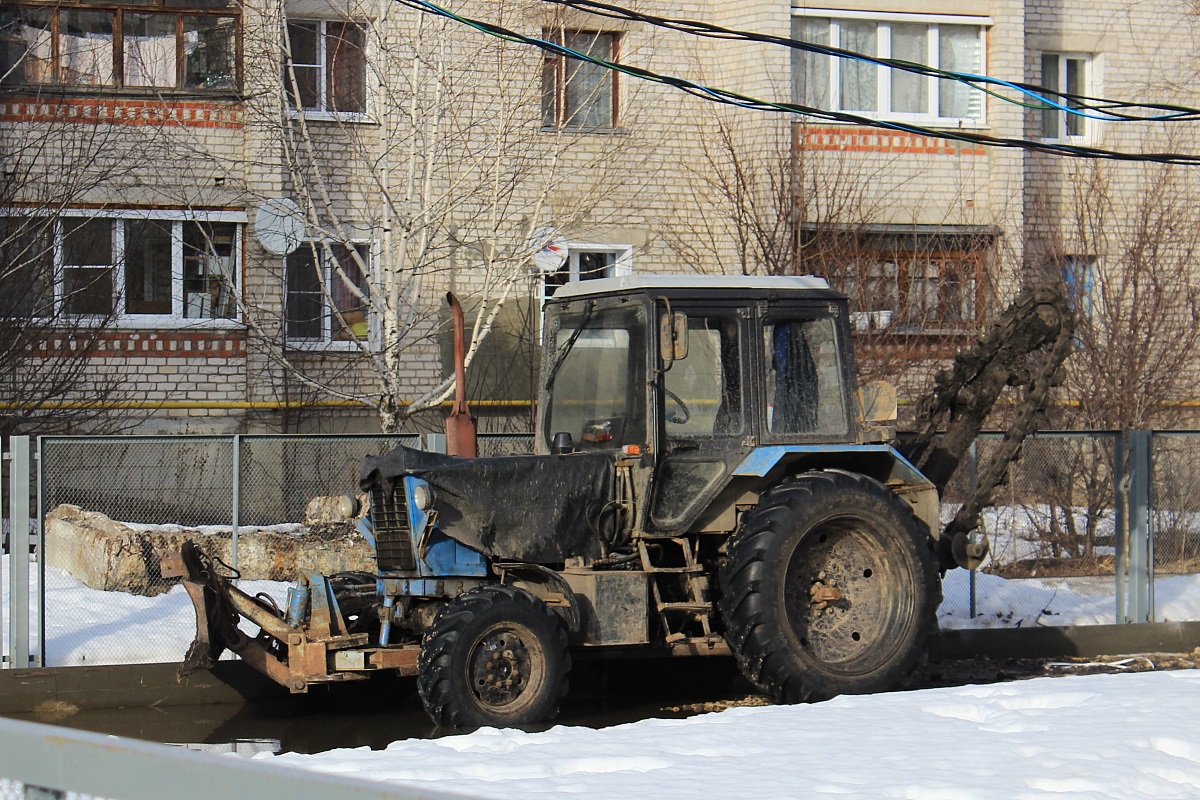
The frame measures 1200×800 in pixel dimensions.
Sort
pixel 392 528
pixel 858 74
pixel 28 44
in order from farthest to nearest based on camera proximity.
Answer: pixel 858 74
pixel 28 44
pixel 392 528

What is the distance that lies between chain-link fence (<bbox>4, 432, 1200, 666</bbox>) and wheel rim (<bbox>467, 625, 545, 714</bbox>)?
2.47 meters

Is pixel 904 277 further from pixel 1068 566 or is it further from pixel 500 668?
pixel 500 668

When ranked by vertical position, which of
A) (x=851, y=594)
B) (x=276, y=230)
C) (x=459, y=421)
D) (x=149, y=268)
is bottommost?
(x=851, y=594)

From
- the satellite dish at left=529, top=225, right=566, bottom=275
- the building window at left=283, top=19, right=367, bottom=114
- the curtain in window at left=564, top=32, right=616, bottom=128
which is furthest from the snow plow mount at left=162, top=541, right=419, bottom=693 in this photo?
the curtain in window at left=564, top=32, right=616, bottom=128

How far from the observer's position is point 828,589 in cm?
865

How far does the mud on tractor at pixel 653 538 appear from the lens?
8000mm

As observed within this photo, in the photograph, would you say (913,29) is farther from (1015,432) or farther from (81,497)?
(81,497)

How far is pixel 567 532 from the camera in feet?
27.6

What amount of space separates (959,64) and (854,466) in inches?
511

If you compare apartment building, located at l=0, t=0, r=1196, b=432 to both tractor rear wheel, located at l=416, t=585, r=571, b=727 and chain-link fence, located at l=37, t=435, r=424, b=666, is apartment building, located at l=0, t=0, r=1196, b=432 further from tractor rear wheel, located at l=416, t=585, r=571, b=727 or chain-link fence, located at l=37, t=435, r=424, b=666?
tractor rear wheel, located at l=416, t=585, r=571, b=727

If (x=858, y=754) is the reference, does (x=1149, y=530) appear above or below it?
above

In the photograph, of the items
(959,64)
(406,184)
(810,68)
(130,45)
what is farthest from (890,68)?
(130,45)

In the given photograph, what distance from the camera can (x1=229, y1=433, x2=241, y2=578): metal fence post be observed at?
10.7 meters

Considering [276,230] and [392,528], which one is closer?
[392,528]
